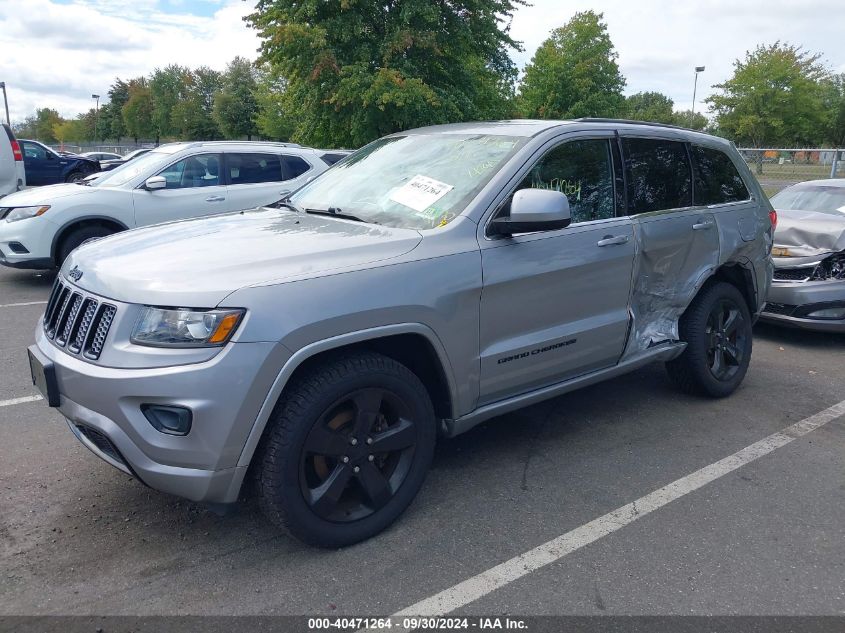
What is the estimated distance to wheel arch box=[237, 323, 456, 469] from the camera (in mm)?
2705

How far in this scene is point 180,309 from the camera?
8.70ft

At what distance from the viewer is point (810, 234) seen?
6.80 metres

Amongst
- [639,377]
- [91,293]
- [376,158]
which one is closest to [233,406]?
[91,293]

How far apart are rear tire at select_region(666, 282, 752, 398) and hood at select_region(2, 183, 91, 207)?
22.8ft

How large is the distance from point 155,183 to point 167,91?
63416 mm

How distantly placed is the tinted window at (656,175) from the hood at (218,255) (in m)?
1.68

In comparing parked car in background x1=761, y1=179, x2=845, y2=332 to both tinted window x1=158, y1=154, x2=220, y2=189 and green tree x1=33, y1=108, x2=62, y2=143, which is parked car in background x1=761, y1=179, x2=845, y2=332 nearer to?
tinted window x1=158, y1=154, x2=220, y2=189

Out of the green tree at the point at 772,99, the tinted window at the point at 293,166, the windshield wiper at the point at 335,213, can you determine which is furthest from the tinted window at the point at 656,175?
the green tree at the point at 772,99

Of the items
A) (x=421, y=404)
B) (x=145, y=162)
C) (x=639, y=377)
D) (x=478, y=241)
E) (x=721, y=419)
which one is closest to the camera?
(x=421, y=404)

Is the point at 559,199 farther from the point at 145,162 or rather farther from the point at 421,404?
the point at 145,162

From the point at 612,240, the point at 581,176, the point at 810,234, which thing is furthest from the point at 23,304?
the point at 810,234

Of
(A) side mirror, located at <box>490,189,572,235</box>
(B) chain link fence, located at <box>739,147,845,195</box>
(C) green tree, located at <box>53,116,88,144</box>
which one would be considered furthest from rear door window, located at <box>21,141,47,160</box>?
(C) green tree, located at <box>53,116,88,144</box>

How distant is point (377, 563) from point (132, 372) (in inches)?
49.2

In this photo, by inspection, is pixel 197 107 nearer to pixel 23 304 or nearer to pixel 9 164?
pixel 9 164
